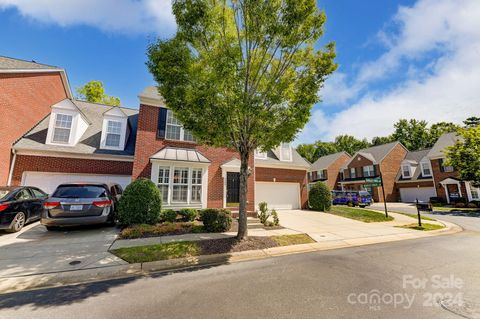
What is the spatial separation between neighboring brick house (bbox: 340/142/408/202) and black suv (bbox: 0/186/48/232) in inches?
1407

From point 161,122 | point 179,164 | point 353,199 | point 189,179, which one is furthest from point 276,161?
point 353,199

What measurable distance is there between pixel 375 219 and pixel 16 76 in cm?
2358

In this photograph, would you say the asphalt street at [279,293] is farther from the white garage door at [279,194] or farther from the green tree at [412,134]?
the green tree at [412,134]

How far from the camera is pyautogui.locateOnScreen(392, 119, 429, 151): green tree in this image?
165 ft

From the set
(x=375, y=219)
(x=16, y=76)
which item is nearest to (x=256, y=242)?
(x=375, y=219)

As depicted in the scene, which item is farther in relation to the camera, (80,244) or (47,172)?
(47,172)

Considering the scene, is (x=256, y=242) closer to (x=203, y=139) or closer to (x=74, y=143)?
(x=203, y=139)

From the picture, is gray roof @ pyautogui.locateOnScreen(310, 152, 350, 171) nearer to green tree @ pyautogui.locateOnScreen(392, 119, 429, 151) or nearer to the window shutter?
green tree @ pyautogui.locateOnScreen(392, 119, 429, 151)

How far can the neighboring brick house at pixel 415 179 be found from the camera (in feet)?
96.8

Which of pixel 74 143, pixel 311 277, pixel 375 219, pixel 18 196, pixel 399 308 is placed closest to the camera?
pixel 399 308

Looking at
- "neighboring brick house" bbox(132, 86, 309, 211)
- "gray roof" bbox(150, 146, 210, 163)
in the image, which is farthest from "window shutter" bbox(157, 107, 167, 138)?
"gray roof" bbox(150, 146, 210, 163)

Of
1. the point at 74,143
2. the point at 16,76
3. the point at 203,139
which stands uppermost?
the point at 16,76

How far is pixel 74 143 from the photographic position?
12320 millimetres

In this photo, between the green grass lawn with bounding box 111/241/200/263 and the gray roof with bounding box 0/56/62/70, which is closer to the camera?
the green grass lawn with bounding box 111/241/200/263
